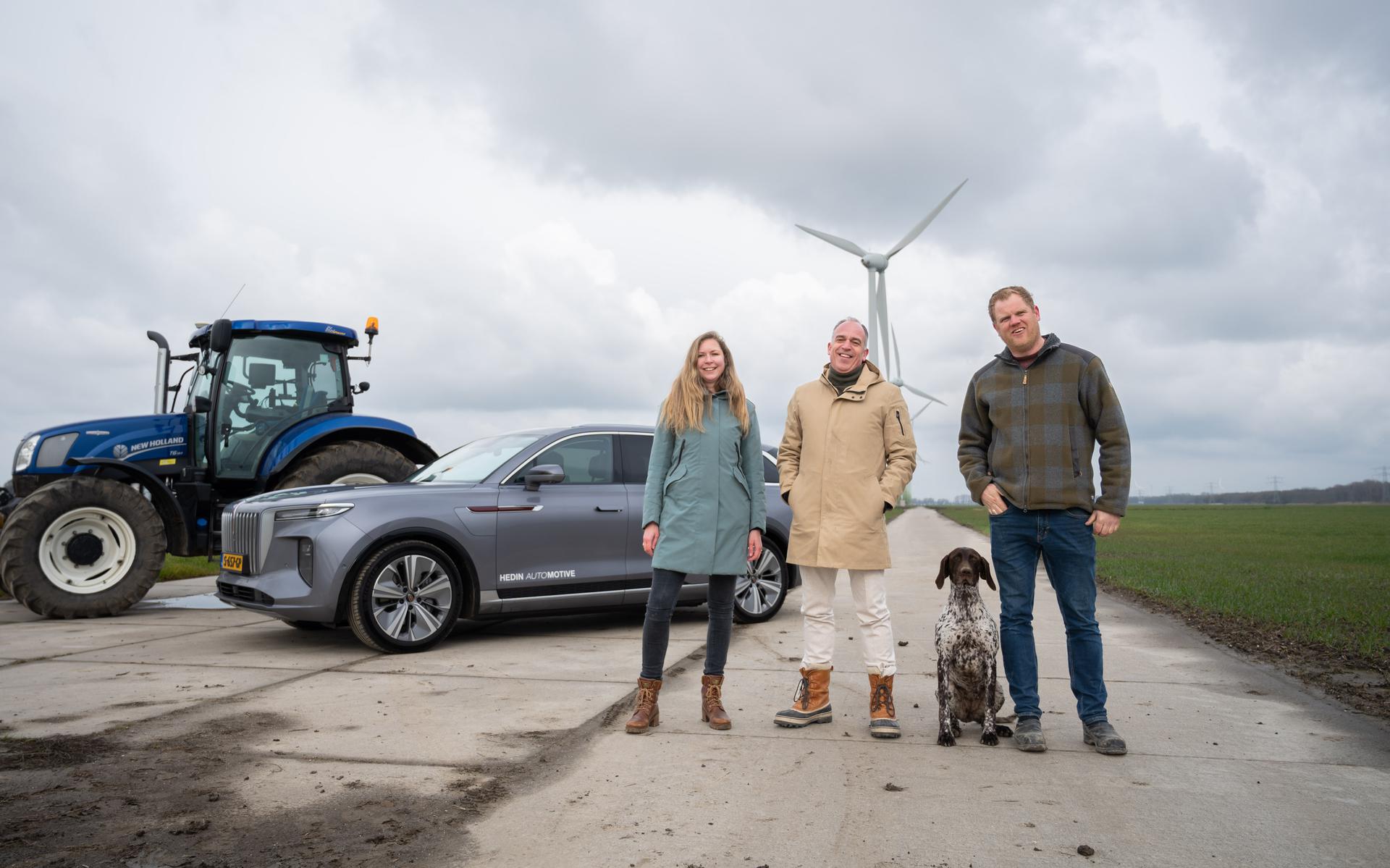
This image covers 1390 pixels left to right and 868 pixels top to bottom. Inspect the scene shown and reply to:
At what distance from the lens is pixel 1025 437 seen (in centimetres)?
464

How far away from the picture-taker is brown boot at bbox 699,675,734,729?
4.90 m

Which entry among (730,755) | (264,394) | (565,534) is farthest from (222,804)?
(264,394)

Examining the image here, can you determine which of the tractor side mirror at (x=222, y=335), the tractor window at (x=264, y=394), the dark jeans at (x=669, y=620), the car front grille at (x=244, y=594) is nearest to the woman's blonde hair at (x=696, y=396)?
the dark jeans at (x=669, y=620)

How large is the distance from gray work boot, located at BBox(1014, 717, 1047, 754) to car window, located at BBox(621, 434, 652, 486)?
13.9ft

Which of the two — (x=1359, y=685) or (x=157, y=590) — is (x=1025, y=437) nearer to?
(x=1359, y=685)

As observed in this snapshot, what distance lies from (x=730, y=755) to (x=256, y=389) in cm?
715

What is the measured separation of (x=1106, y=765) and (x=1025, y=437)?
1.44 m

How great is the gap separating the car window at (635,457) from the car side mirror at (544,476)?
2.72 feet

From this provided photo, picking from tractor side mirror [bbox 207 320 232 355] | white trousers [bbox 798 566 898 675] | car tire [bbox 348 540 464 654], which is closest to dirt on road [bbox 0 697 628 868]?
white trousers [bbox 798 566 898 675]

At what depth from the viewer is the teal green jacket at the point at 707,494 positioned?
195 inches

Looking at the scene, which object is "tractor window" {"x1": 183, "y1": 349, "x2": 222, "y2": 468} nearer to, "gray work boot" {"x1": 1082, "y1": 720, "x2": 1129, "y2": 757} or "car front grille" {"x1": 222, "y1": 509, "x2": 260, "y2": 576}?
"car front grille" {"x1": 222, "y1": 509, "x2": 260, "y2": 576}

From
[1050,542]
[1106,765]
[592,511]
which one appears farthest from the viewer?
[592,511]

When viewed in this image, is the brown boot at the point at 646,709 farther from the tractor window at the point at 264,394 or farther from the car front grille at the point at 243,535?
the tractor window at the point at 264,394

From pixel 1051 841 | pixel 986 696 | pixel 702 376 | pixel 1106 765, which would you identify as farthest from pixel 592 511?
pixel 1051 841
